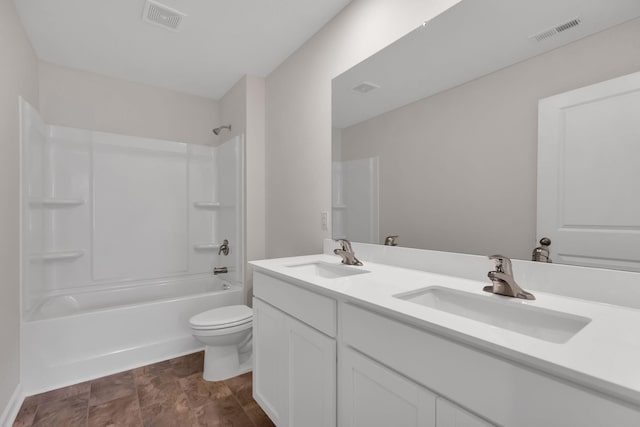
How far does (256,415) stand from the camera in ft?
5.64

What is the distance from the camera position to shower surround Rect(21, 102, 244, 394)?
2.08 m

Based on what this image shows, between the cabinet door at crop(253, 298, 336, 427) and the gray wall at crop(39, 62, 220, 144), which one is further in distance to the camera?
the gray wall at crop(39, 62, 220, 144)

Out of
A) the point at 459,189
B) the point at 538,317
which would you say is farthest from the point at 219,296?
the point at 538,317

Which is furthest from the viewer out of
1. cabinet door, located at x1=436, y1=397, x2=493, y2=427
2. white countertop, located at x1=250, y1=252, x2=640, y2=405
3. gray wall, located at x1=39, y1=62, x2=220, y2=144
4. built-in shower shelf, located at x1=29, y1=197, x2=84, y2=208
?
gray wall, located at x1=39, y1=62, x2=220, y2=144

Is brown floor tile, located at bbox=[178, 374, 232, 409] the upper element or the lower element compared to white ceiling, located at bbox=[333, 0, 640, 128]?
lower

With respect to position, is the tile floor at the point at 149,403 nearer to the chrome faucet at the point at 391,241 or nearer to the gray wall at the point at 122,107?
the chrome faucet at the point at 391,241

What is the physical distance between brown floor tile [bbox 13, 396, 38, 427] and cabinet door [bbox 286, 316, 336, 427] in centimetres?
153

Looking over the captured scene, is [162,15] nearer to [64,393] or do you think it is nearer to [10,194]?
[10,194]

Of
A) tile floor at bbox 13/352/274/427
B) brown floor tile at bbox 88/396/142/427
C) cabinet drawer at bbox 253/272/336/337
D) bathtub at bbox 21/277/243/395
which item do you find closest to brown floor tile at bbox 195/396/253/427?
tile floor at bbox 13/352/274/427

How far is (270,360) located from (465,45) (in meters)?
1.67

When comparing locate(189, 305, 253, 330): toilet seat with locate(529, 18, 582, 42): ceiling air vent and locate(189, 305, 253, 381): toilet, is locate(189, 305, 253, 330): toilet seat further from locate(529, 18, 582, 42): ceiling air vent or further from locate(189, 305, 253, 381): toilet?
locate(529, 18, 582, 42): ceiling air vent

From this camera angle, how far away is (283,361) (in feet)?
4.58

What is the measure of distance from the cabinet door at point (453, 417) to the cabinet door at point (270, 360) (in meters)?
0.79

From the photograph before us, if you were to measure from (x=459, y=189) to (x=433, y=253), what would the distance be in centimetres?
31
